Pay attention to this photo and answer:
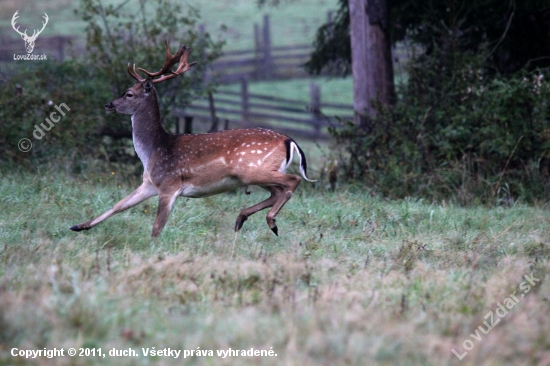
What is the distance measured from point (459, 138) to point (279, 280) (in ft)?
19.6

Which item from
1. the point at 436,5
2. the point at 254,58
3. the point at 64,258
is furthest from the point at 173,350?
the point at 254,58

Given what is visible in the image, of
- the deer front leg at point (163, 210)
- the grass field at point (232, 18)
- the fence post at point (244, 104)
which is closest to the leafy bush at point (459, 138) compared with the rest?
the deer front leg at point (163, 210)

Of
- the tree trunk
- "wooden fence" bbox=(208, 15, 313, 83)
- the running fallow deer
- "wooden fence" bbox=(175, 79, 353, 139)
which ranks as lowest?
"wooden fence" bbox=(175, 79, 353, 139)

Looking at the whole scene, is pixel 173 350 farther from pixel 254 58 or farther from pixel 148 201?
pixel 254 58

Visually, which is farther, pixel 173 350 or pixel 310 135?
pixel 310 135

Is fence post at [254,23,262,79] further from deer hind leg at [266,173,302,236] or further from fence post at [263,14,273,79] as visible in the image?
deer hind leg at [266,173,302,236]

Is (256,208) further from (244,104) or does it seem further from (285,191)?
(244,104)

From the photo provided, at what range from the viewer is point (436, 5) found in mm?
11891

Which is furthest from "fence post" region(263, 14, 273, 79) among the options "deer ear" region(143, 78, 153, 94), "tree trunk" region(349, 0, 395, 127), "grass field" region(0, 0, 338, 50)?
"deer ear" region(143, 78, 153, 94)

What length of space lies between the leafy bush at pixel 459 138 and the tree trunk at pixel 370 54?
53 centimetres

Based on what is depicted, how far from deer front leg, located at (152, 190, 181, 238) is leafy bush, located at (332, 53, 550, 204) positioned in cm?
365

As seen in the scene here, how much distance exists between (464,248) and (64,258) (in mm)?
3423

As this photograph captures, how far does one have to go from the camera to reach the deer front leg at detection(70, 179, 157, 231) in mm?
7227

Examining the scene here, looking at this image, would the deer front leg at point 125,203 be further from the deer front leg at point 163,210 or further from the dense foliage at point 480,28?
the dense foliage at point 480,28
